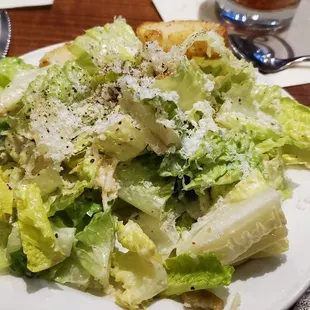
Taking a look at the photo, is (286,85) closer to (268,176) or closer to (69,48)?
(268,176)

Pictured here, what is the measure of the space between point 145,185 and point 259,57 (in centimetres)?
115

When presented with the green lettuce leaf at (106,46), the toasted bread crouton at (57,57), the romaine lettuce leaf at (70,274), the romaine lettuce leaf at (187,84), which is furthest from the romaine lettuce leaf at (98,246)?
the toasted bread crouton at (57,57)

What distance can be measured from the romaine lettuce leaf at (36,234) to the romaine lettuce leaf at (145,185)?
0.77 ft

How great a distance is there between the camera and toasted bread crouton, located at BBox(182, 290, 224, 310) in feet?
4.05

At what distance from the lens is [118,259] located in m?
1.34

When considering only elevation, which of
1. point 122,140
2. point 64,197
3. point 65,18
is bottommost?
point 65,18

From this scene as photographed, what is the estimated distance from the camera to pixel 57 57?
189 cm

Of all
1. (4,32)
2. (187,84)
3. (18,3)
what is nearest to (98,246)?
(187,84)

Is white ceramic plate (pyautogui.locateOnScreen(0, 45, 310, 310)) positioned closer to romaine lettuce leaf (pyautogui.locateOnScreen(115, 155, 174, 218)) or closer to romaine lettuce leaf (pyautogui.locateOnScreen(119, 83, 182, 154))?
romaine lettuce leaf (pyautogui.locateOnScreen(115, 155, 174, 218))

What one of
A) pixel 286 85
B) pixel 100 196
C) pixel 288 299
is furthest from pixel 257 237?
pixel 286 85

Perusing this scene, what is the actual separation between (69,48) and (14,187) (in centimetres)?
56

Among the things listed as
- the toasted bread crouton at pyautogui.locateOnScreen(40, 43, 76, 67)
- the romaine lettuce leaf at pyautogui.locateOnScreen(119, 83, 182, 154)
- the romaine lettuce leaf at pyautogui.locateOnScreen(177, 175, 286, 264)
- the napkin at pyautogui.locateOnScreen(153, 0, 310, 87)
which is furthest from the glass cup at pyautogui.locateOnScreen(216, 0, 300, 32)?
the romaine lettuce leaf at pyautogui.locateOnScreen(177, 175, 286, 264)

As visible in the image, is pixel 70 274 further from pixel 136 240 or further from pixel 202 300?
pixel 202 300

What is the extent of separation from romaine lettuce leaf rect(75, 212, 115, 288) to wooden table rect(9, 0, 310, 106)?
1283 millimetres
